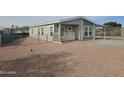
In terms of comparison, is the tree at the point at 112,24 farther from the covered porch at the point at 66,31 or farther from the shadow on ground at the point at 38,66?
the covered porch at the point at 66,31

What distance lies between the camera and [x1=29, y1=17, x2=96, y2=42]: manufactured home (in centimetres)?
908

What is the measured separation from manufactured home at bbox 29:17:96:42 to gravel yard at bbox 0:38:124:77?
78 centimetres

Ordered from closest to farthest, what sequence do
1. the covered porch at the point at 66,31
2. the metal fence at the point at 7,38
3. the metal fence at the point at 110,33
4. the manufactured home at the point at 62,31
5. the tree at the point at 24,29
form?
the metal fence at the point at 110,33, the tree at the point at 24,29, the metal fence at the point at 7,38, the manufactured home at the point at 62,31, the covered porch at the point at 66,31

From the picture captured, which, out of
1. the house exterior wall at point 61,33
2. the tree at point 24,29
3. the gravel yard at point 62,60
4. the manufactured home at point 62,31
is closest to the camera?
the gravel yard at point 62,60

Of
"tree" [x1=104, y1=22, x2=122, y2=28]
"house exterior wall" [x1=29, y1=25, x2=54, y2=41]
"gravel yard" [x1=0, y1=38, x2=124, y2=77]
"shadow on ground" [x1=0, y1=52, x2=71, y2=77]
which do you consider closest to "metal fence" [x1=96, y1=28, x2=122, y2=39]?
"tree" [x1=104, y1=22, x2=122, y2=28]

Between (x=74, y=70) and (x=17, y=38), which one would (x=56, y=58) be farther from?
(x=17, y=38)

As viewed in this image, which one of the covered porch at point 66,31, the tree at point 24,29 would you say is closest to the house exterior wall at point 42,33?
the tree at point 24,29

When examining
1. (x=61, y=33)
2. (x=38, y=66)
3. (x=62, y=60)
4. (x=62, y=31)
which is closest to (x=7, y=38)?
(x=38, y=66)

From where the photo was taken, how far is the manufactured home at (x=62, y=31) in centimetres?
908

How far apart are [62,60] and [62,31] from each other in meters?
3.41
